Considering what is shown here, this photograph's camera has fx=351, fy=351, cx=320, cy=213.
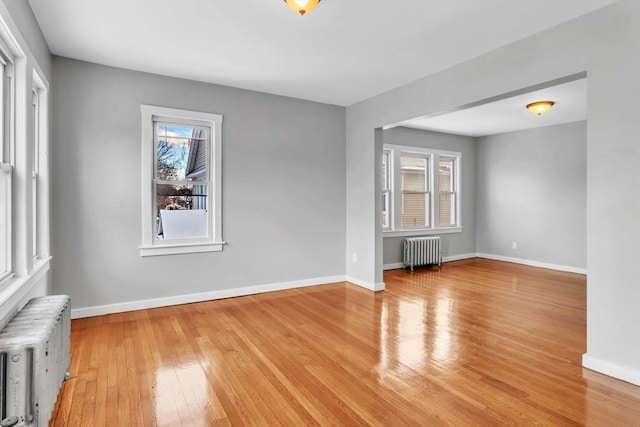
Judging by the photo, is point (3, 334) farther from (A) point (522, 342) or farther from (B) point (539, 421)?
(A) point (522, 342)

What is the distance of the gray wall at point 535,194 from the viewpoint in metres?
6.42

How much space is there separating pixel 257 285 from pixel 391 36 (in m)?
3.42

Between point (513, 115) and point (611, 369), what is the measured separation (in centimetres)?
452

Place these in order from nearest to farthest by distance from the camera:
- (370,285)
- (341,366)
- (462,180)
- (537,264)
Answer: (341,366) < (370,285) < (537,264) < (462,180)

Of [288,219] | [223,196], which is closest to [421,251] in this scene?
[288,219]

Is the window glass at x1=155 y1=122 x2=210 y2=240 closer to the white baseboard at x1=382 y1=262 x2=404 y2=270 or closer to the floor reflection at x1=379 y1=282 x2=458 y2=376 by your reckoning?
the floor reflection at x1=379 y1=282 x2=458 y2=376

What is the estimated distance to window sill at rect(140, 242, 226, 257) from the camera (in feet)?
13.5

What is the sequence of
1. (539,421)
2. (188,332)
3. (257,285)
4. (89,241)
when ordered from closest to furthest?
(539,421) → (188,332) → (89,241) → (257,285)

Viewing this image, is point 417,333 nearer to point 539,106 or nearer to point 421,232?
point 539,106

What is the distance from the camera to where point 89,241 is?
3807 millimetres

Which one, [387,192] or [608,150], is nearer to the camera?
[608,150]

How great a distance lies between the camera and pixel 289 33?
A: 3.13m

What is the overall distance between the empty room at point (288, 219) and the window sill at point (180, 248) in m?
0.02

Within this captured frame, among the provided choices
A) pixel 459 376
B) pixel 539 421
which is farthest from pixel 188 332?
pixel 539 421
